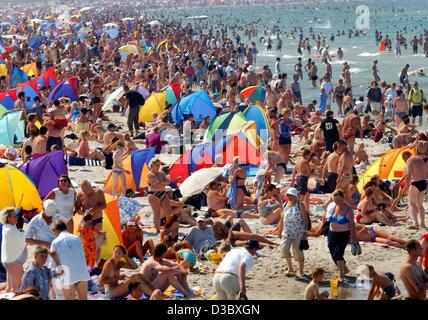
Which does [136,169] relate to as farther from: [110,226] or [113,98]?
[113,98]

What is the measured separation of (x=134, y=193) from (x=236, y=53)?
21.8 metres

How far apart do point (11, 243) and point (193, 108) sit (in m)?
10.1

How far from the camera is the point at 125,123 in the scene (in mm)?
19688

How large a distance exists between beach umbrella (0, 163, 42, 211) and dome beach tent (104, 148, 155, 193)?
1669 millimetres

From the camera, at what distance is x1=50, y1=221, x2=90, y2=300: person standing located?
7.70 metres

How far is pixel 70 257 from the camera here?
7.70 m

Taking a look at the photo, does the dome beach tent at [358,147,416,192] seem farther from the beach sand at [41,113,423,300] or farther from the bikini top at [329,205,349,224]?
the bikini top at [329,205,349,224]

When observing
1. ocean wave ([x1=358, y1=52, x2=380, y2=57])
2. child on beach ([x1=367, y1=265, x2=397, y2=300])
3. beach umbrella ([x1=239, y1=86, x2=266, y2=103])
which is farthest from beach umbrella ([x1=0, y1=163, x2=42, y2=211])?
ocean wave ([x1=358, y1=52, x2=380, y2=57])

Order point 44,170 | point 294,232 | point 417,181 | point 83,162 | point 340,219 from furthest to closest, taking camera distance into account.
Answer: point 83,162
point 44,170
point 417,181
point 294,232
point 340,219

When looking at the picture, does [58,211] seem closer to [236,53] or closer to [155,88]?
[155,88]

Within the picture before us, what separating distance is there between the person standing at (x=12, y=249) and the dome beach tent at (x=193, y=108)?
9.83 m

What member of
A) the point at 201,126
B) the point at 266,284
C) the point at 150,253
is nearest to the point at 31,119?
the point at 201,126

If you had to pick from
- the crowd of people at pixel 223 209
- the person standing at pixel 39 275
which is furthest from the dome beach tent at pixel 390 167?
the person standing at pixel 39 275

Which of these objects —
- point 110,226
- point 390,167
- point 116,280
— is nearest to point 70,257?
point 116,280
